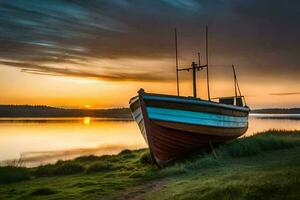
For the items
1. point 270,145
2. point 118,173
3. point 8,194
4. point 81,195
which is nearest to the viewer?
point 81,195

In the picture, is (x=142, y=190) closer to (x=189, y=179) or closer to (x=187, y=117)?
(x=189, y=179)

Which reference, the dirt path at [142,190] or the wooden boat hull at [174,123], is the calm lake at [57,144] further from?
the dirt path at [142,190]

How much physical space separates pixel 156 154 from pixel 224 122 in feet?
15.1

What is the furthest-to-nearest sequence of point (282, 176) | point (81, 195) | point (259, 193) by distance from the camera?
point (81, 195)
point (282, 176)
point (259, 193)

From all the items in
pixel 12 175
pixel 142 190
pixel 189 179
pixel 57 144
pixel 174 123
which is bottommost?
pixel 57 144

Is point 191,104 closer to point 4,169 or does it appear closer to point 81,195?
point 81,195

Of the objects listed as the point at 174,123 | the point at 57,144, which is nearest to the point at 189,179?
the point at 174,123

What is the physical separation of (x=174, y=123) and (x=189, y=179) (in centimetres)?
457

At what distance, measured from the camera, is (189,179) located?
9.88m

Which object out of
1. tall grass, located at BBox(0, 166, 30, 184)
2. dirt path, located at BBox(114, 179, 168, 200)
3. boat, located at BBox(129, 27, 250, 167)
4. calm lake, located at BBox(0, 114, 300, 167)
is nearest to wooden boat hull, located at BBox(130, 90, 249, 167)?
boat, located at BBox(129, 27, 250, 167)

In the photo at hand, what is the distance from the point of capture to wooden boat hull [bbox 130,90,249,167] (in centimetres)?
1410

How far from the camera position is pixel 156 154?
14117 millimetres

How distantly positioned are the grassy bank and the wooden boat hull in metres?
0.73

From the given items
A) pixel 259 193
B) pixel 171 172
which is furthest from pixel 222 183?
pixel 171 172
